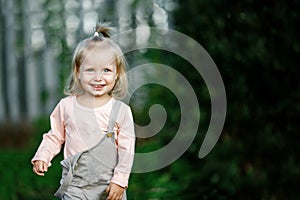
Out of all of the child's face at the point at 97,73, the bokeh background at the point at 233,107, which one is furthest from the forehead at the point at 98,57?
the bokeh background at the point at 233,107

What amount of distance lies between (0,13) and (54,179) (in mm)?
3071

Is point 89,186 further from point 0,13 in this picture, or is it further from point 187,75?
point 0,13

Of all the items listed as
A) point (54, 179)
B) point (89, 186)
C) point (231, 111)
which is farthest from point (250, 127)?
point (89, 186)

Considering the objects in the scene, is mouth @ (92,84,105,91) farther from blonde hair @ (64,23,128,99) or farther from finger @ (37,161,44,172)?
finger @ (37,161,44,172)

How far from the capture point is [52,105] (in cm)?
780

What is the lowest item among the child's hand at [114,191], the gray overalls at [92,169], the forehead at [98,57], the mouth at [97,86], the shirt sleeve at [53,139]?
the child's hand at [114,191]

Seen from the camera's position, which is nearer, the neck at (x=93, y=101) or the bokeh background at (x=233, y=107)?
the neck at (x=93, y=101)

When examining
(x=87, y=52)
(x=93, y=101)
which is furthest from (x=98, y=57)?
(x=93, y=101)

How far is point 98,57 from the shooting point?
119 inches

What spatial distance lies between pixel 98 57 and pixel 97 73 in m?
0.06

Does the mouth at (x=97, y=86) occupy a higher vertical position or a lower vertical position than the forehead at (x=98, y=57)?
lower

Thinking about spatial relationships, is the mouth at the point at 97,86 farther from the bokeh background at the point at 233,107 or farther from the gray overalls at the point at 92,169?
the bokeh background at the point at 233,107

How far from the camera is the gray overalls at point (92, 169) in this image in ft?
9.78

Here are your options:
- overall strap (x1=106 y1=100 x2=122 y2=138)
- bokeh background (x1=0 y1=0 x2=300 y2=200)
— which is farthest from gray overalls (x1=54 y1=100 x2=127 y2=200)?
bokeh background (x1=0 y1=0 x2=300 y2=200)
